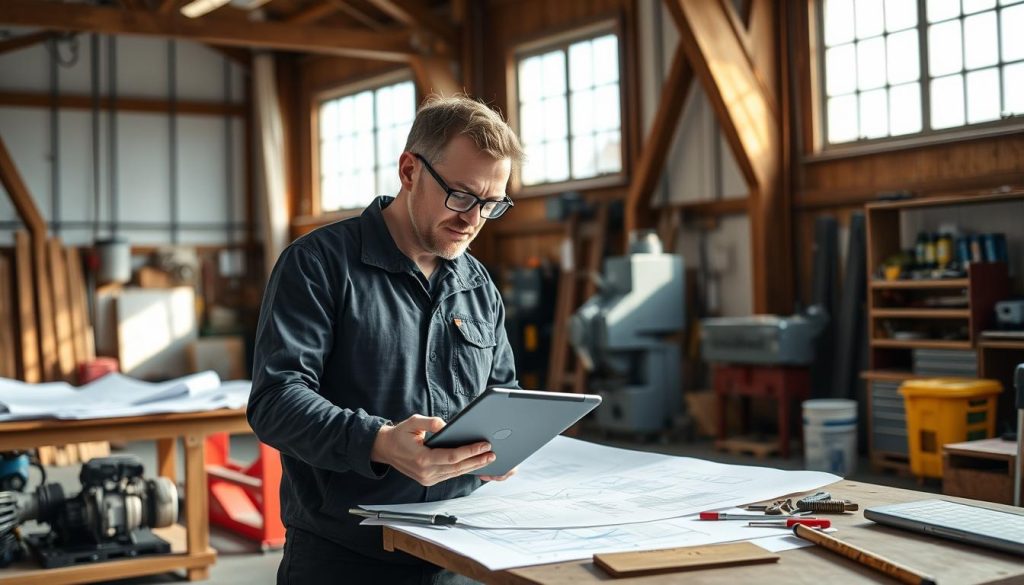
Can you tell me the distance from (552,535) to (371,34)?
890 cm

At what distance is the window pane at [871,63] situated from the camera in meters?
6.84

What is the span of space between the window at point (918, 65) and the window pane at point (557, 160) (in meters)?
2.66

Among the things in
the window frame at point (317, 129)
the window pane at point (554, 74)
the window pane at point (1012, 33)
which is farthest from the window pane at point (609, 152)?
the window frame at point (317, 129)

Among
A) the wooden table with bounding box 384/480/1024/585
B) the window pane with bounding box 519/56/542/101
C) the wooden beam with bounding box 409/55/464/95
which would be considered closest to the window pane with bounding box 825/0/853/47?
the window pane with bounding box 519/56/542/101

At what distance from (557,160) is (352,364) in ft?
25.3

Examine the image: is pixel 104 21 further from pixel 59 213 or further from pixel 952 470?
pixel 952 470

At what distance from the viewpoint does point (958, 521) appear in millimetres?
1410

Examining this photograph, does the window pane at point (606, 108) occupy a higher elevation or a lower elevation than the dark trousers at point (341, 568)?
higher

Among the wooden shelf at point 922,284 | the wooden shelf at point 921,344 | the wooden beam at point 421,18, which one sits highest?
the wooden beam at point 421,18

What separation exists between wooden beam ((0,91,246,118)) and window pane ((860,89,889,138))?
8.45 m

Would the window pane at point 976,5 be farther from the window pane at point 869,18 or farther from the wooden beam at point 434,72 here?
the wooden beam at point 434,72

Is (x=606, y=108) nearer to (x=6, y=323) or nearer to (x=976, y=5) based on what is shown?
(x=976, y=5)

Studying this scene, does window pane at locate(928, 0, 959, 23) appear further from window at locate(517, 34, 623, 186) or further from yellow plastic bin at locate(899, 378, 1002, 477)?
window at locate(517, 34, 623, 186)

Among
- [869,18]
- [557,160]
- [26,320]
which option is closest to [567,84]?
[557,160]
